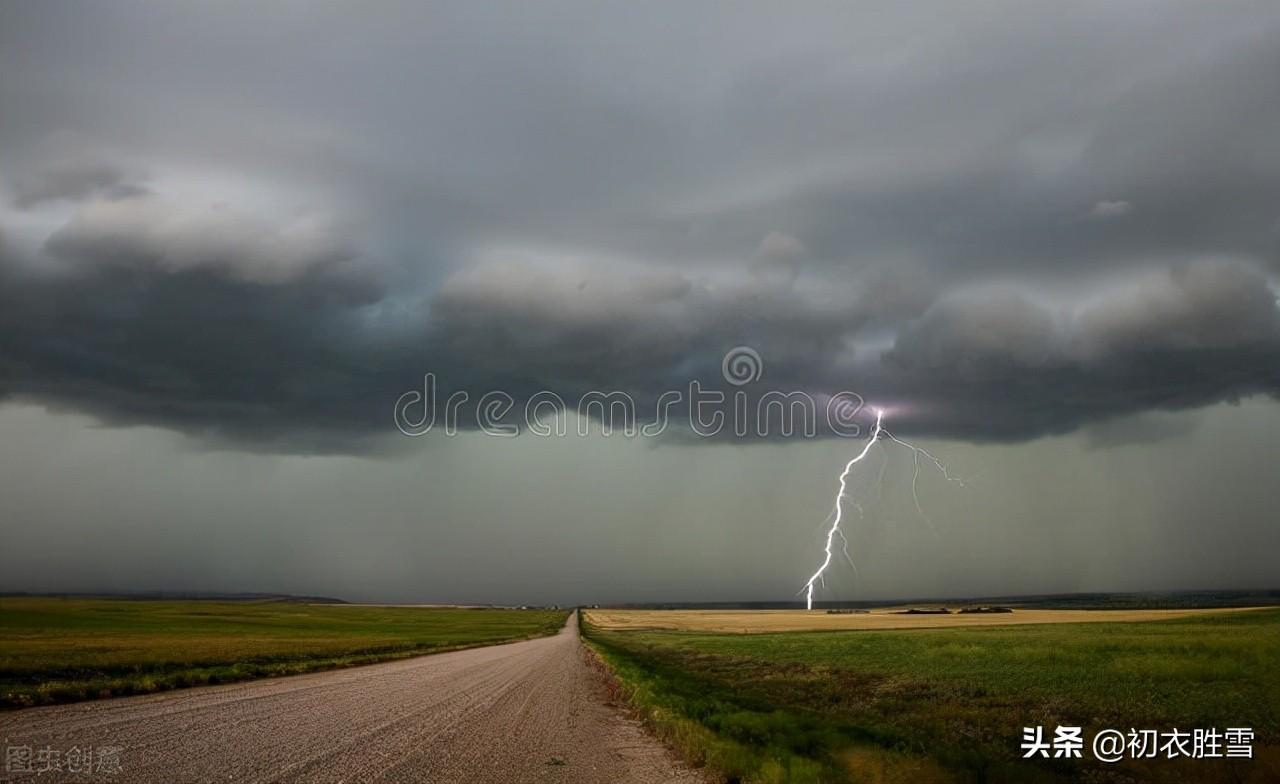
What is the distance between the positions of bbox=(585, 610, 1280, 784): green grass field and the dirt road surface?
2.23 m

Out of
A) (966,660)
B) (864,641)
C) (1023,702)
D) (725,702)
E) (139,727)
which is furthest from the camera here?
(864,641)

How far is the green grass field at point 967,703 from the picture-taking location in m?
14.7

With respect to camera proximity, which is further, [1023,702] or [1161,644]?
[1161,644]

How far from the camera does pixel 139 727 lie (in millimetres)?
17672

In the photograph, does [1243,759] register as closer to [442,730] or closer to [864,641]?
[442,730]

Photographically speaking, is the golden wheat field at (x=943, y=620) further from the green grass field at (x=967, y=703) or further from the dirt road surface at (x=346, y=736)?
the dirt road surface at (x=346, y=736)

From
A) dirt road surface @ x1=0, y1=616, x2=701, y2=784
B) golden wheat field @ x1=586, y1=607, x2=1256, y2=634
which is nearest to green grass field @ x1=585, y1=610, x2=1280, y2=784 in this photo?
dirt road surface @ x1=0, y1=616, x2=701, y2=784

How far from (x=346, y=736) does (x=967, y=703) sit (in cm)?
1855

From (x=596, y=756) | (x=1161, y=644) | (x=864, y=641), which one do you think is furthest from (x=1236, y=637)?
(x=596, y=756)

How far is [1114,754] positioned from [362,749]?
16.5m

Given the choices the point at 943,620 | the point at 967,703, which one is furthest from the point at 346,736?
the point at 943,620

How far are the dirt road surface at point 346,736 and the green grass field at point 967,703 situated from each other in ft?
Answer: 7.33

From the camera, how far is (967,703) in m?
24.0

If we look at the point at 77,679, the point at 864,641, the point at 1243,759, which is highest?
the point at 1243,759
